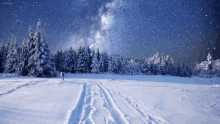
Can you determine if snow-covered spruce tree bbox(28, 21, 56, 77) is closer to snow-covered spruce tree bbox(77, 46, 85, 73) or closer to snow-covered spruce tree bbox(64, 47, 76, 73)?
snow-covered spruce tree bbox(77, 46, 85, 73)

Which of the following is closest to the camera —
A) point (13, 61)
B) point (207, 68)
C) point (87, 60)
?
point (13, 61)

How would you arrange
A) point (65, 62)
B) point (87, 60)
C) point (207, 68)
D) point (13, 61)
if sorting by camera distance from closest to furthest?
point (13, 61)
point (87, 60)
point (65, 62)
point (207, 68)

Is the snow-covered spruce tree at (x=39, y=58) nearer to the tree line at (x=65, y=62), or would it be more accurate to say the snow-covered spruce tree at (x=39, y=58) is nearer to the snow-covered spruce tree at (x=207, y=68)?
the tree line at (x=65, y=62)

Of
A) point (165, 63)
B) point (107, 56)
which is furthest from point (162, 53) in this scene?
point (107, 56)

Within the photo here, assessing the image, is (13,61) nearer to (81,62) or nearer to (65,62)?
(65,62)

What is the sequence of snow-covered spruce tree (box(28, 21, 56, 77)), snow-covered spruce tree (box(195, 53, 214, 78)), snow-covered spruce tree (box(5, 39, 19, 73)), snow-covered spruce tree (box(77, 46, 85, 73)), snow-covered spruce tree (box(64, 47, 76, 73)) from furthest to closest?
snow-covered spruce tree (box(195, 53, 214, 78)), snow-covered spruce tree (box(64, 47, 76, 73)), snow-covered spruce tree (box(77, 46, 85, 73)), snow-covered spruce tree (box(5, 39, 19, 73)), snow-covered spruce tree (box(28, 21, 56, 77))

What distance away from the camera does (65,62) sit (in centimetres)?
3725

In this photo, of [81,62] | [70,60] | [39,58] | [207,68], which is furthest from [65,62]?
[207,68]

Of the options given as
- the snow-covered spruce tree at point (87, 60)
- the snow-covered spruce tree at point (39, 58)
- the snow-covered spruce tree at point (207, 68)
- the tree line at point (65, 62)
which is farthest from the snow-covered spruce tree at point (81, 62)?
the snow-covered spruce tree at point (207, 68)

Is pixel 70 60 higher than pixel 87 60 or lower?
higher

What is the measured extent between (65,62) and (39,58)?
18.9 metres

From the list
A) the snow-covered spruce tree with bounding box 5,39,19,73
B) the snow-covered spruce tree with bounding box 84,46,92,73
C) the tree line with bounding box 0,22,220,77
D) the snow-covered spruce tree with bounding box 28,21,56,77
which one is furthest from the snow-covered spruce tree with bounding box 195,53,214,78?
the snow-covered spruce tree with bounding box 5,39,19,73

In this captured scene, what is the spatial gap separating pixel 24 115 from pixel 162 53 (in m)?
70.6

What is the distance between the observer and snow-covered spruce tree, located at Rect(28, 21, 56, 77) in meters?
18.3
